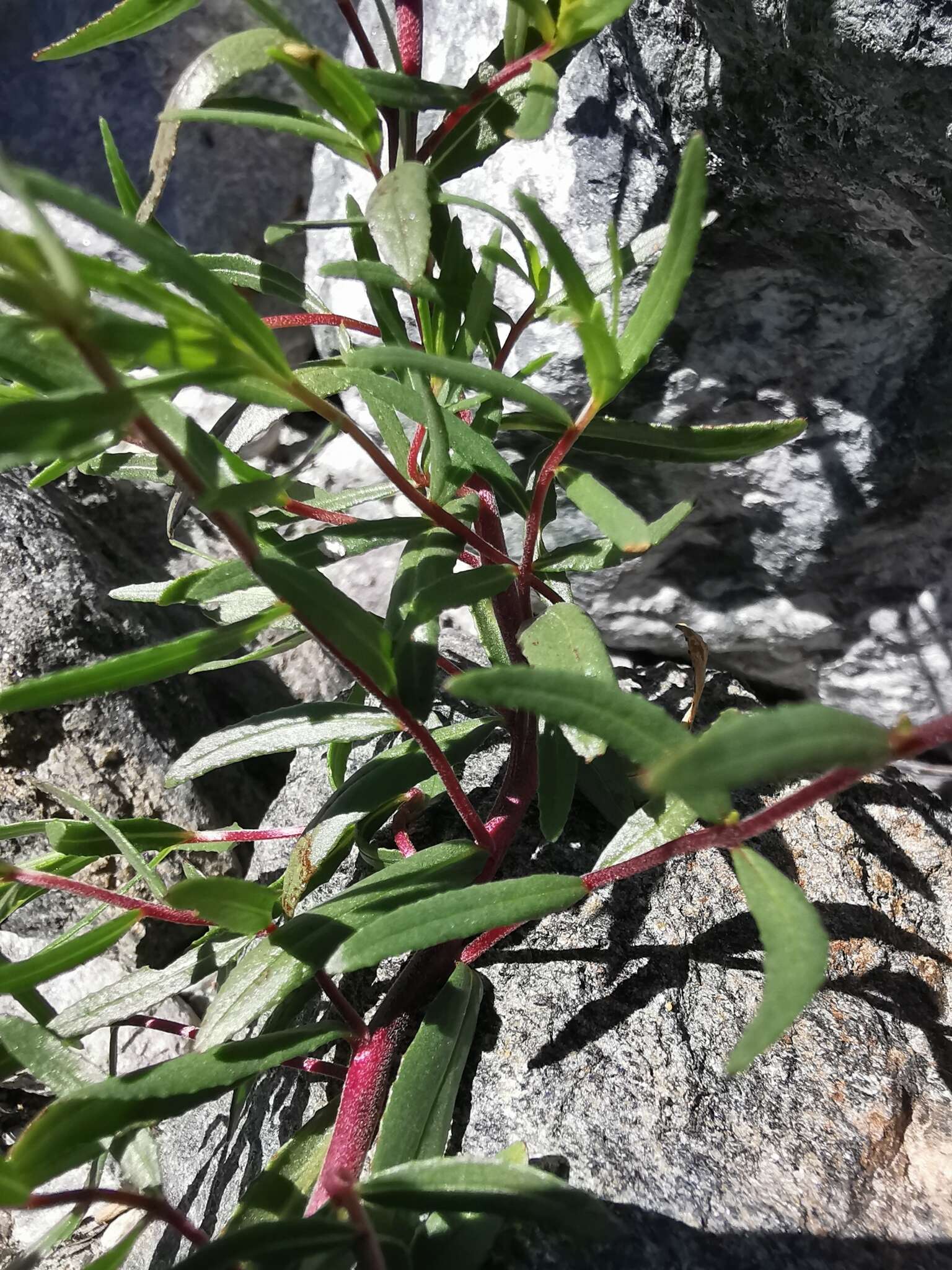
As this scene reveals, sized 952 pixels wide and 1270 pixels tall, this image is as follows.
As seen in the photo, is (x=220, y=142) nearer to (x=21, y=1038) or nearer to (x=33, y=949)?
(x=33, y=949)

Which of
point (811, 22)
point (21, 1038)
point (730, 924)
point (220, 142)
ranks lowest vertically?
point (730, 924)

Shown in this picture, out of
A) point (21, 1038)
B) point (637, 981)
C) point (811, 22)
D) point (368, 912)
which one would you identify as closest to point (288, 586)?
point (368, 912)

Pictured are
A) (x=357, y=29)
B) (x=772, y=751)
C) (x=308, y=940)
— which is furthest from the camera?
(x=357, y=29)

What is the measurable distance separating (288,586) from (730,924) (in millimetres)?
652

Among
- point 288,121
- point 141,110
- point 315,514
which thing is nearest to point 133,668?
point 315,514

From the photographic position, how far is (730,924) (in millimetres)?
965

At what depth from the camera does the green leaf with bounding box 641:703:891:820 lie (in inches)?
17.0

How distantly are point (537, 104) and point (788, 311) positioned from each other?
59cm

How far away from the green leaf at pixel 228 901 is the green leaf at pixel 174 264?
395mm

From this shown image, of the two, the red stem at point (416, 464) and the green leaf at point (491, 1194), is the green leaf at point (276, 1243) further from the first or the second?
the red stem at point (416, 464)

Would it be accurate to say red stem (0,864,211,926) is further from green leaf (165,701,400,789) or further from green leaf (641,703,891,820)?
green leaf (641,703,891,820)

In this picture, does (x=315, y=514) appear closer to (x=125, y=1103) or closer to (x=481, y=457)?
(x=481, y=457)

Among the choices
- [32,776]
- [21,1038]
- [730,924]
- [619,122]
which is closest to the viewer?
[21,1038]

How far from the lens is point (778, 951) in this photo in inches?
20.8
